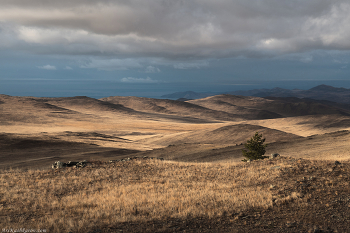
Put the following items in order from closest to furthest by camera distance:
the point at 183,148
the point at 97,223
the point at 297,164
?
the point at 97,223 < the point at 297,164 < the point at 183,148

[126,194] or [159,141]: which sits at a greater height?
[126,194]

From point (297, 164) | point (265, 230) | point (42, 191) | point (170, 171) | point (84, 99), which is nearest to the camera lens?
point (265, 230)

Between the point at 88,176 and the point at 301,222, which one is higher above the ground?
the point at 301,222

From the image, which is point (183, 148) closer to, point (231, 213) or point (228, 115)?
point (231, 213)

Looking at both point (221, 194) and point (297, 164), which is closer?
point (221, 194)

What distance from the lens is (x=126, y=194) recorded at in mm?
12422

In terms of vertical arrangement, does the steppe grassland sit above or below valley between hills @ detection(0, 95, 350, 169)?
above

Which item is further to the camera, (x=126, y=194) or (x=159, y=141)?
(x=159, y=141)

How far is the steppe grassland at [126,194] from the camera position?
9305 mm

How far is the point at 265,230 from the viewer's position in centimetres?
756

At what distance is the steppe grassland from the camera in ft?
30.5

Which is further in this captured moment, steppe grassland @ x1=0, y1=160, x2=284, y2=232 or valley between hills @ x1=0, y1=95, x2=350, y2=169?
valley between hills @ x1=0, y1=95, x2=350, y2=169

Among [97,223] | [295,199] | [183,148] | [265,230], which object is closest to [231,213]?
[265,230]

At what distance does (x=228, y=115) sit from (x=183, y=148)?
132632 millimetres
